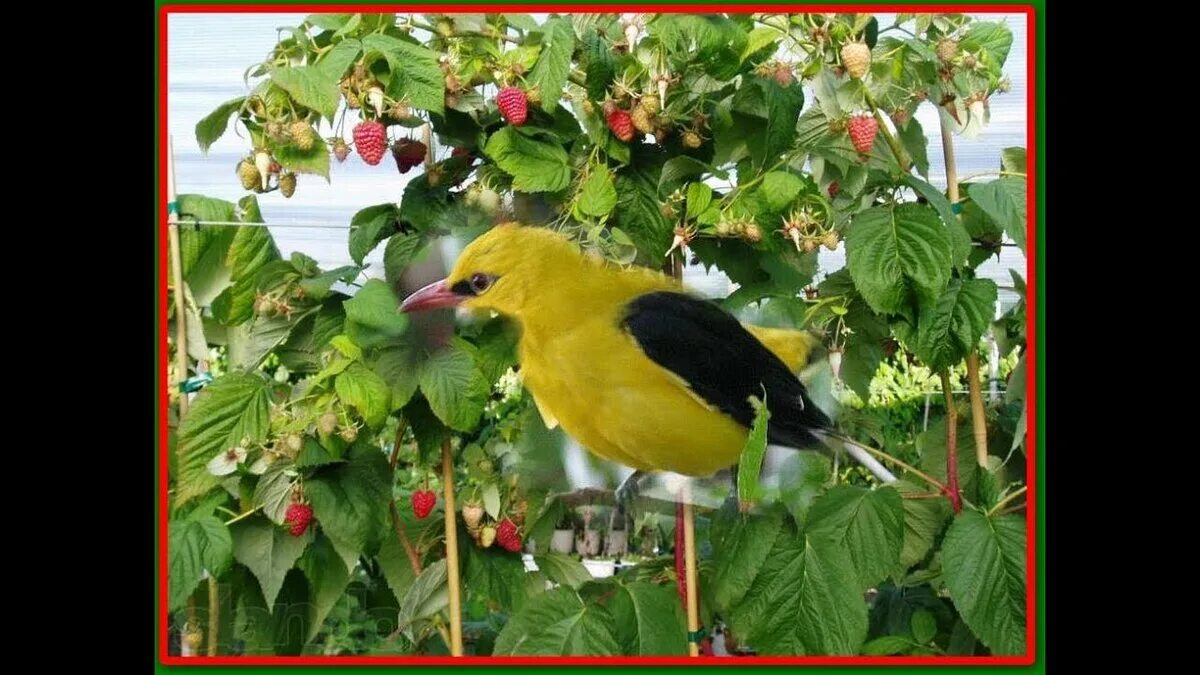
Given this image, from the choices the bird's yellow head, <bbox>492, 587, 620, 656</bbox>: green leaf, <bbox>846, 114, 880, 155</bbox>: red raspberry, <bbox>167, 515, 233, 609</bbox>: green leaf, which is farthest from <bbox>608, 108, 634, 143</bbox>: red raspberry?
<bbox>167, 515, 233, 609</bbox>: green leaf

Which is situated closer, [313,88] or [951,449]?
[313,88]

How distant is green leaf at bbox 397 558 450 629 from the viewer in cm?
200

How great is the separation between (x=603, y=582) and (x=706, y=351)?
331 millimetres

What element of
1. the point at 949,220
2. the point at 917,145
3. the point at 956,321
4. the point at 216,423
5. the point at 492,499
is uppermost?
the point at 917,145

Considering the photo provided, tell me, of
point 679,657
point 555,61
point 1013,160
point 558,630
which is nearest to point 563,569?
point 558,630

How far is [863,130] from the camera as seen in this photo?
191 cm

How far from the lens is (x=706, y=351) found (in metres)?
1.94

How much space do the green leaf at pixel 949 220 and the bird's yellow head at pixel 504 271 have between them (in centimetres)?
43

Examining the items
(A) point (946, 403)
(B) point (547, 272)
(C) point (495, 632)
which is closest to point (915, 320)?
(A) point (946, 403)

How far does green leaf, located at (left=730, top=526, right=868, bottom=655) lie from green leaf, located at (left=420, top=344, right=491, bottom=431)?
1.38ft

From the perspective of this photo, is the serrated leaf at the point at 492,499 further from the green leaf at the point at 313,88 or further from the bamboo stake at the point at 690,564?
the green leaf at the point at 313,88

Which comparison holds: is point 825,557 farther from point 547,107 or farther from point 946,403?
point 547,107

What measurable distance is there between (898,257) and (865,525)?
0.34 metres

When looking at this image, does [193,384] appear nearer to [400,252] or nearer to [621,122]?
[400,252]
